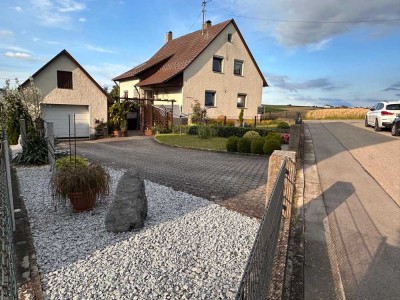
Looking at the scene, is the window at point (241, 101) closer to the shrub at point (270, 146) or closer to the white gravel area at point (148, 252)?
the shrub at point (270, 146)

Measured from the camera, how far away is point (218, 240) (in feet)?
13.2

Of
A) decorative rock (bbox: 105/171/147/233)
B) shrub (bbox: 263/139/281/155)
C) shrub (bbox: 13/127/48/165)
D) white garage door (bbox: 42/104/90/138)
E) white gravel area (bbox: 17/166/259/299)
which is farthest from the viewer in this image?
white garage door (bbox: 42/104/90/138)

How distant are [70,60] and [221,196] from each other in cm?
1599

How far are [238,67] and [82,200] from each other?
2380 centimetres

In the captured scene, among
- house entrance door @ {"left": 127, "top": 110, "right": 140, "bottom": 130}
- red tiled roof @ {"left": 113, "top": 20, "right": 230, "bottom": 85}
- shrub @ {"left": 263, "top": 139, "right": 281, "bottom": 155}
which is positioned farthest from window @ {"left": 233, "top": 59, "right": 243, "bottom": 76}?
shrub @ {"left": 263, "top": 139, "right": 281, "bottom": 155}

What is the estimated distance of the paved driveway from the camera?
20.0 feet

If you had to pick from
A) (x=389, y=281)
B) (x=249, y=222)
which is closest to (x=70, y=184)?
(x=249, y=222)

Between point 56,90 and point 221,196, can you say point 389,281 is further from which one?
point 56,90

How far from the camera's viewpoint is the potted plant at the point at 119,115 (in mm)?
19297

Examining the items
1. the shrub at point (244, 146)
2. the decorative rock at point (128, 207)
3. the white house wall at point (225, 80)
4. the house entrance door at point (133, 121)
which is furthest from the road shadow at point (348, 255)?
the house entrance door at point (133, 121)

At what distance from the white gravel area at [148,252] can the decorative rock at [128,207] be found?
0.44 ft

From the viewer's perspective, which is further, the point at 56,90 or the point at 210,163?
the point at 56,90

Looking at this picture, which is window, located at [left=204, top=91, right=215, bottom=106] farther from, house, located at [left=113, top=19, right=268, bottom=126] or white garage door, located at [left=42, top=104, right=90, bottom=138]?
white garage door, located at [left=42, top=104, right=90, bottom=138]

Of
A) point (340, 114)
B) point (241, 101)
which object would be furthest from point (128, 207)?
point (340, 114)
